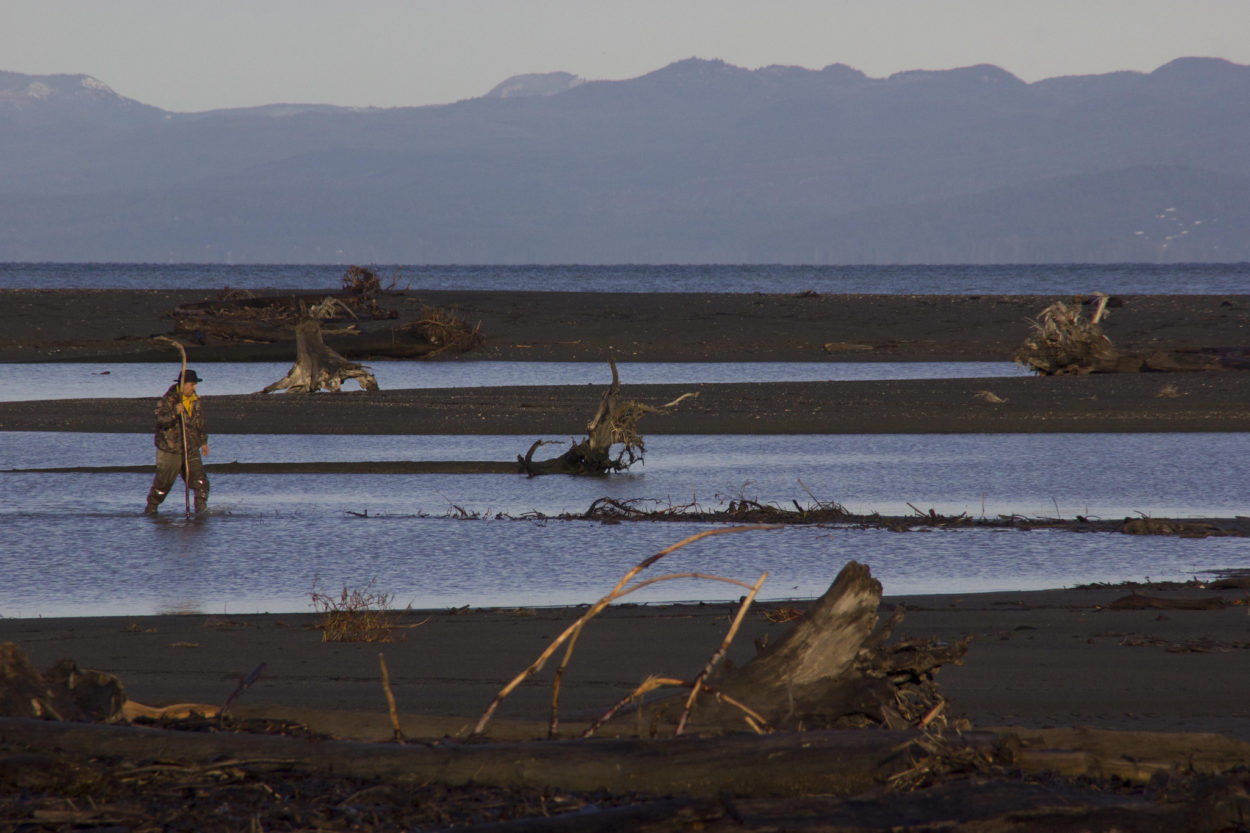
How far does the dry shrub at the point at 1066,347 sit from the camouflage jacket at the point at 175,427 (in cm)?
1697

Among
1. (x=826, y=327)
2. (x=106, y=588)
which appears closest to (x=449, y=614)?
(x=106, y=588)

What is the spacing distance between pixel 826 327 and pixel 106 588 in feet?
101

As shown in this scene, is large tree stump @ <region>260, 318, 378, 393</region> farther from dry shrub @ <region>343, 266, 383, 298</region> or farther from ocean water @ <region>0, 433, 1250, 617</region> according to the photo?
dry shrub @ <region>343, 266, 383, 298</region>

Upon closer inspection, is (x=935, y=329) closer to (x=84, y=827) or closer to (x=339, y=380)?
(x=339, y=380)

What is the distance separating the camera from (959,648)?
14.4 feet

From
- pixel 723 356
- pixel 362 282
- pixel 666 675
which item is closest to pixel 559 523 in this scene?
pixel 666 675

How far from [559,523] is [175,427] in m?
3.84

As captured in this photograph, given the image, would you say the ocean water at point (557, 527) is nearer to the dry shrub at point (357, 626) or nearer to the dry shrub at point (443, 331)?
the dry shrub at point (357, 626)

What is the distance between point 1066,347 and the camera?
26078 mm

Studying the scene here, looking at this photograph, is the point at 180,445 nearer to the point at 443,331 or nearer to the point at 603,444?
the point at 603,444

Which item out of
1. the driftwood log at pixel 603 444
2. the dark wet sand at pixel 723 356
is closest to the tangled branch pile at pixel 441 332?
the dark wet sand at pixel 723 356

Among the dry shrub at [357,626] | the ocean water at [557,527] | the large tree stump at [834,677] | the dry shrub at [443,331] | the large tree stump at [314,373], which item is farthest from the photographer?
the dry shrub at [443,331]

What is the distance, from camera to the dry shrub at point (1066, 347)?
26031 mm

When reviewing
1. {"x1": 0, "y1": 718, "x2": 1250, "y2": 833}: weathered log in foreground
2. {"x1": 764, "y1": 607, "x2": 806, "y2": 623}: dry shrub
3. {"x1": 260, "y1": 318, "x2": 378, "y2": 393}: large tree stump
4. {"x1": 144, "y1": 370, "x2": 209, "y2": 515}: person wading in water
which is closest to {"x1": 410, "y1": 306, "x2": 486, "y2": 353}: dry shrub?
{"x1": 260, "y1": 318, "x2": 378, "y2": 393}: large tree stump
